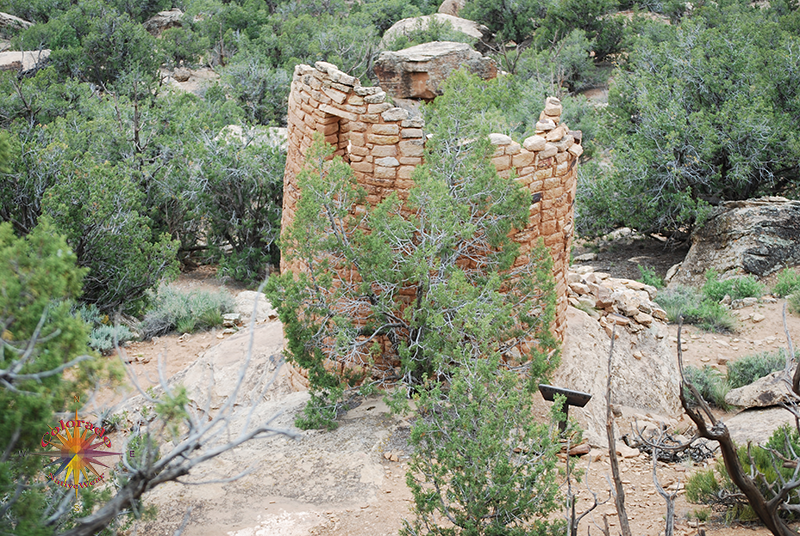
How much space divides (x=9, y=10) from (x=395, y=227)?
24.1m

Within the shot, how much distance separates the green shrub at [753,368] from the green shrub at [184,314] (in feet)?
22.7

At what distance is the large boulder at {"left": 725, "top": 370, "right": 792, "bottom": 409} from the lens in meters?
7.07

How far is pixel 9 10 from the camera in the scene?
955 inches

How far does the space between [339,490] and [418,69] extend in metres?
14.8

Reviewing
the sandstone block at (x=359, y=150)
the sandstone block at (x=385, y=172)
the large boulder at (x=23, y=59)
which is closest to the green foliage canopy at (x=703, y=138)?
the sandstone block at (x=385, y=172)

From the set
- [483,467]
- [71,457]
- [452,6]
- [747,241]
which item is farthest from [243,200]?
[452,6]

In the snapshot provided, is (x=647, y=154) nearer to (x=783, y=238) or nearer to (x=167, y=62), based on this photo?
(x=783, y=238)

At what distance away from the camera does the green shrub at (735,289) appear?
11109mm

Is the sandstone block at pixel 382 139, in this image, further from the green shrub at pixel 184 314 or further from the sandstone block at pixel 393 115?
the green shrub at pixel 184 314

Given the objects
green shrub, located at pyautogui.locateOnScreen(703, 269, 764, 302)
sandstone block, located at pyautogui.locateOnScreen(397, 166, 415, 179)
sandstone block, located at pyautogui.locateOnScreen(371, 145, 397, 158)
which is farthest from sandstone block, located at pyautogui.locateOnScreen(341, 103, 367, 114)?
green shrub, located at pyautogui.locateOnScreen(703, 269, 764, 302)

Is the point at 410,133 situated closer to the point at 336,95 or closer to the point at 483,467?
the point at 336,95

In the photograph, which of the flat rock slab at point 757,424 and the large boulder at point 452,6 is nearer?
the flat rock slab at point 757,424

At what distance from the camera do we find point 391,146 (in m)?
6.23

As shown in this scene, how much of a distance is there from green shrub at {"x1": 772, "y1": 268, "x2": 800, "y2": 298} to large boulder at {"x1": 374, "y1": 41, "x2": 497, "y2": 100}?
378 inches
